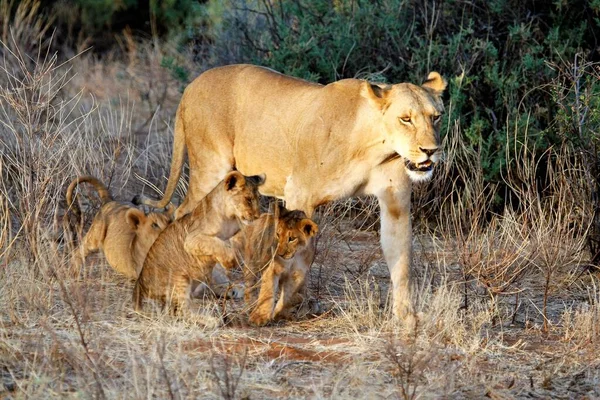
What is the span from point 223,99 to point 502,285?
82.8 inches

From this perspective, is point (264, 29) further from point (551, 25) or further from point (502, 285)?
point (502, 285)

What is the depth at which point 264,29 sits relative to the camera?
980cm

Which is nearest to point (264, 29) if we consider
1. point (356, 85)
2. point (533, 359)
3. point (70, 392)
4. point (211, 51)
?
point (211, 51)

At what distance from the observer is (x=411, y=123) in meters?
5.61

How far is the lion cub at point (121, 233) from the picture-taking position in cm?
671

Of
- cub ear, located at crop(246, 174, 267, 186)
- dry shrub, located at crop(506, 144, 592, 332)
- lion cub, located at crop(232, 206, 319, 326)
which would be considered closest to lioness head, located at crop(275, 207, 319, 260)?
lion cub, located at crop(232, 206, 319, 326)

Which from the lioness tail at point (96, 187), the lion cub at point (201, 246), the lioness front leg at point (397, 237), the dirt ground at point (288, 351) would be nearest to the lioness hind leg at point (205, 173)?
the lioness tail at point (96, 187)

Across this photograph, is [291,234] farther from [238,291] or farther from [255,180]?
[238,291]

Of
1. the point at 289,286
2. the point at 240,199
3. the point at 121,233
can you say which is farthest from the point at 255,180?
the point at 121,233

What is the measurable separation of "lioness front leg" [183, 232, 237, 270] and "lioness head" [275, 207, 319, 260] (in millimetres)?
294

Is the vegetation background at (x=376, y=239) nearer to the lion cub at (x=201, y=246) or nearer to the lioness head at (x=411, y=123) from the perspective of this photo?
the lion cub at (x=201, y=246)

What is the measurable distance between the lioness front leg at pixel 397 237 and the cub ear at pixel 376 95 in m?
0.47

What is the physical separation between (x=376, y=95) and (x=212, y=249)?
3.91 ft

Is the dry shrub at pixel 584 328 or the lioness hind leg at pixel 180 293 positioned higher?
the dry shrub at pixel 584 328
